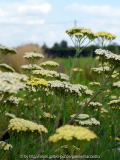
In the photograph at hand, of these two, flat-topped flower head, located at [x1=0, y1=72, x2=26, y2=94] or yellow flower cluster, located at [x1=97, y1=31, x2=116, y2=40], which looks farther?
yellow flower cluster, located at [x1=97, y1=31, x2=116, y2=40]

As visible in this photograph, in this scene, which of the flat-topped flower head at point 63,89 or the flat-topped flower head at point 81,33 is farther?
the flat-topped flower head at point 81,33

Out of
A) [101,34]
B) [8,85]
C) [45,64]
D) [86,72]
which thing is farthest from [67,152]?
[86,72]

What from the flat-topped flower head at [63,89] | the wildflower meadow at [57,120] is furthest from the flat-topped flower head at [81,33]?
the flat-topped flower head at [63,89]

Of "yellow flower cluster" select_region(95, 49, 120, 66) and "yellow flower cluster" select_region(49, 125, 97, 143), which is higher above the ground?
"yellow flower cluster" select_region(95, 49, 120, 66)

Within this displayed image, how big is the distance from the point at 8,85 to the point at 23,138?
2.57 ft

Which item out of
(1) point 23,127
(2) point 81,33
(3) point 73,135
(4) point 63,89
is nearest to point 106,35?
(2) point 81,33

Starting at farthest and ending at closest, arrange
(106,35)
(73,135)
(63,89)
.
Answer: (106,35) < (63,89) < (73,135)

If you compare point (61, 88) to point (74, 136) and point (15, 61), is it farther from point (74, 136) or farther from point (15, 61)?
point (15, 61)

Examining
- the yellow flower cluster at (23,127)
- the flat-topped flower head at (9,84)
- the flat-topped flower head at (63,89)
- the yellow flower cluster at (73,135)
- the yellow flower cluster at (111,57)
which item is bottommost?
the yellow flower cluster at (23,127)

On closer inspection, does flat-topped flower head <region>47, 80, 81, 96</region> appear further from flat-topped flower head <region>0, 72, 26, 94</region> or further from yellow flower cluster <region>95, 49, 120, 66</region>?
flat-topped flower head <region>0, 72, 26, 94</region>

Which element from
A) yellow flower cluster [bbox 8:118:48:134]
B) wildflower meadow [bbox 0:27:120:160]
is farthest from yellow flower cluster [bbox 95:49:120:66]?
yellow flower cluster [bbox 8:118:48:134]

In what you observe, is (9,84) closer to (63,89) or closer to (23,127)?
(23,127)

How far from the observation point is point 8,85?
1.82m

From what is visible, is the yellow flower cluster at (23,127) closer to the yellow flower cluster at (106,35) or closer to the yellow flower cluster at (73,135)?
the yellow flower cluster at (73,135)
